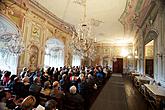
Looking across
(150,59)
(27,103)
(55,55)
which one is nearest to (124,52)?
(55,55)

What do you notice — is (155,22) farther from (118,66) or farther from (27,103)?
(118,66)

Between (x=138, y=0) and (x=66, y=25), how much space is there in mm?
6174

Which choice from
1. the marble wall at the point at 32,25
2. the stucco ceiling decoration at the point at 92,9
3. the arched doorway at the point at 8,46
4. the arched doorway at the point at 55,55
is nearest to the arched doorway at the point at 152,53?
the stucco ceiling decoration at the point at 92,9

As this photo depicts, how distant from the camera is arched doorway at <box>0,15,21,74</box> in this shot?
672 cm

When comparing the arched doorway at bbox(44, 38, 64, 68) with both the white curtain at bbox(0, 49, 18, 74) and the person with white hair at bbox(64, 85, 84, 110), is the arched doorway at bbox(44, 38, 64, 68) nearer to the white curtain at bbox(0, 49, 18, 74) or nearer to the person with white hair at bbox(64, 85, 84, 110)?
the white curtain at bbox(0, 49, 18, 74)

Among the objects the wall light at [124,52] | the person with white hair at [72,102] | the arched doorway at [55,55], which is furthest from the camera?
the wall light at [124,52]

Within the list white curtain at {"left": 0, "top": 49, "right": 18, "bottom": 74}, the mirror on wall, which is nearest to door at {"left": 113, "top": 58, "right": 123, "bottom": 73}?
the mirror on wall

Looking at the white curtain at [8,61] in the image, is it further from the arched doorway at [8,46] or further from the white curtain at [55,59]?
the white curtain at [55,59]

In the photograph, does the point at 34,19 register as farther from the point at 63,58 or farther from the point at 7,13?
the point at 63,58

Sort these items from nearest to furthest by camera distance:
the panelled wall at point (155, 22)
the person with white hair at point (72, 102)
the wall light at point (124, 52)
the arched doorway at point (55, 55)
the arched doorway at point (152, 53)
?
the person with white hair at point (72, 102) → the panelled wall at point (155, 22) → the arched doorway at point (152, 53) → the arched doorway at point (55, 55) → the wall light at point (124, 52)

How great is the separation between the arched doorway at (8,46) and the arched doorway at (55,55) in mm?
4593

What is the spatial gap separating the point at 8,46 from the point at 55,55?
17.5 feet

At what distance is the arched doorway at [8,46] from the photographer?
6724 millimetres

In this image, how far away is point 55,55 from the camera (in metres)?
11.9
